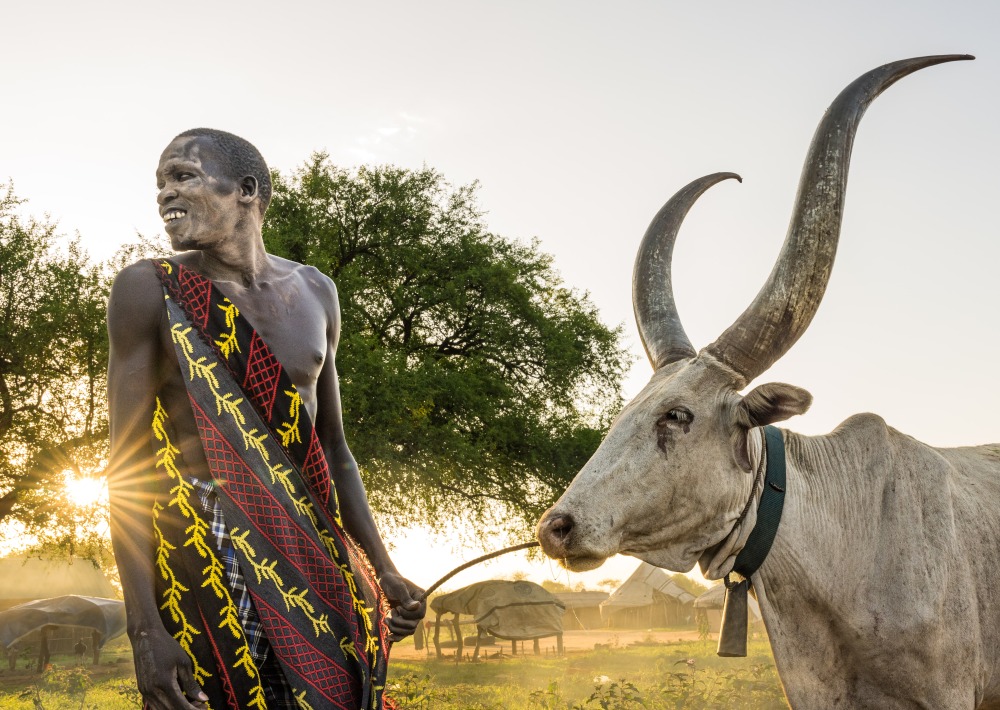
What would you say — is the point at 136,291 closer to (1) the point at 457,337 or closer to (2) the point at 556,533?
(2) the point at 556,533

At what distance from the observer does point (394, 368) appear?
1529 cm

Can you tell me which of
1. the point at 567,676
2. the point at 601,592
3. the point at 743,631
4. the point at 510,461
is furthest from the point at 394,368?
the point at 601,592

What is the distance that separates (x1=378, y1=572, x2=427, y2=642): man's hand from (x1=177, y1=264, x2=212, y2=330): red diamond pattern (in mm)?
779

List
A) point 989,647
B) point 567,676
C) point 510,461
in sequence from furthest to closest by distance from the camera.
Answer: point 567,676 → point 510,461 → point 989,647

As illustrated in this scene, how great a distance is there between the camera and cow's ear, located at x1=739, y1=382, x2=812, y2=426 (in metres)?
2.78

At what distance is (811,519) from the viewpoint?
3066 millimetres

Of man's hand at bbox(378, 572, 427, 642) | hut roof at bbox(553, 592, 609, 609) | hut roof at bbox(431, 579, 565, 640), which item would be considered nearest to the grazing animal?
man's hand at bbox(378, 572, 427, 642)

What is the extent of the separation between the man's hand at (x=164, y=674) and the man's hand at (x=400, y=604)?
0.50 m

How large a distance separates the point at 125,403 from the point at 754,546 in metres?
1.96

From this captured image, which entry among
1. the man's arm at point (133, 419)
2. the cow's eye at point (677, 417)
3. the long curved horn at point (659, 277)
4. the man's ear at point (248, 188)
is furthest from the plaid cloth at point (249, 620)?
the long curved horn at point (659, 277)

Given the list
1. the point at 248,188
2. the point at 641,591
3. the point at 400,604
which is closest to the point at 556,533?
the point at 400,604

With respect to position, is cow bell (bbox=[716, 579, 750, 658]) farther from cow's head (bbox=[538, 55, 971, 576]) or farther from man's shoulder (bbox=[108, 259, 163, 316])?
man's shoulder (bbox=[108, 259, 163, 316])

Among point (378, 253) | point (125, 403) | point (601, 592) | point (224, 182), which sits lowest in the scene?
point (601, 592)

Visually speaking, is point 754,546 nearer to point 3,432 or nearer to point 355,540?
point 355,540
